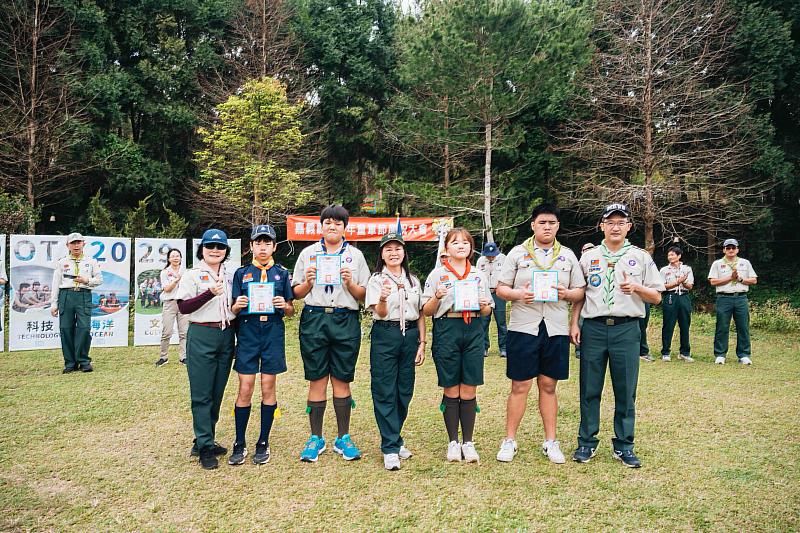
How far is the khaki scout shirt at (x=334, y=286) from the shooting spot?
13.7 feet

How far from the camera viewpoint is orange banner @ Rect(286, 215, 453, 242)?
57.8 ft

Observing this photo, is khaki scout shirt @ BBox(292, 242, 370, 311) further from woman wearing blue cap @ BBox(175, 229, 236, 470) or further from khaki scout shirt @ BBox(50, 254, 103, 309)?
khaki scout shirt @ BBox(50, 254, 103, 309)

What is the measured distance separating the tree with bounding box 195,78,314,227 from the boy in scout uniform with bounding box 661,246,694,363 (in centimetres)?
1264

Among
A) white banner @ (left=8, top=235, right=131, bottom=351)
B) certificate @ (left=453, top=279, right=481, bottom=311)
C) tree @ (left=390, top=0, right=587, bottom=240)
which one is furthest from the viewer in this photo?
tree @ (left=390, top=0, right=587, bottom=240)

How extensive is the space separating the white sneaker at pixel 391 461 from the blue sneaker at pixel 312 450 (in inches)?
22.9

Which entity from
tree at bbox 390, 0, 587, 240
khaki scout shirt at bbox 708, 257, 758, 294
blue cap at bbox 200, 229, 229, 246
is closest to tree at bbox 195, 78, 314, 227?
tree at bbox 390, 0, 587, 240

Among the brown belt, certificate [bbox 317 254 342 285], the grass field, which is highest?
certificate [bbox 317 254 342 285]

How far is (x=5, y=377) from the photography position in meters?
7.26

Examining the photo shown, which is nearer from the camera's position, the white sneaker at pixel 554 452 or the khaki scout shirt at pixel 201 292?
the khaki scout shirt at pixel 201 292

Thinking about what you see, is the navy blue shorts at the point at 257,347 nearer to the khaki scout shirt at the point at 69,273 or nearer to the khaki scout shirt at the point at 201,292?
the khaki scout shirt at the point at 201,292

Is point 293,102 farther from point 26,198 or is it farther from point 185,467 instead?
point 185,467

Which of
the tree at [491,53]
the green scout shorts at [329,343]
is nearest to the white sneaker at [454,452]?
the green scout shorts at [329,343]

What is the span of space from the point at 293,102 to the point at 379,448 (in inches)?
752

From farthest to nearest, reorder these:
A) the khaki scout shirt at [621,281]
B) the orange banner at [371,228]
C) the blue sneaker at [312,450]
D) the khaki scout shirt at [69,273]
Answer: the orange banner at [371,228] → the khaki scout shirt at [69,273] → the blue sneaker at [312,450] → the khaki scout shirt at [621,281]
